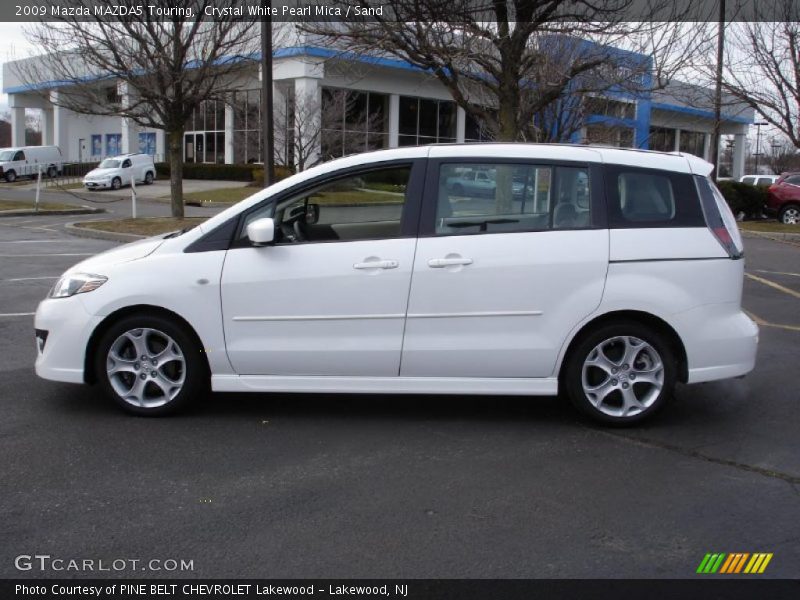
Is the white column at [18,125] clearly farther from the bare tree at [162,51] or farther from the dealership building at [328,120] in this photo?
the bare tree at [162,51]

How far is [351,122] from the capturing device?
141 feet

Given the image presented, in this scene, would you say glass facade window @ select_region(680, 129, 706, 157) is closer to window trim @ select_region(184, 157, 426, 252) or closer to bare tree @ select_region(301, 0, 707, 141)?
bare tree @ select_region(301, 0, 707, 141)

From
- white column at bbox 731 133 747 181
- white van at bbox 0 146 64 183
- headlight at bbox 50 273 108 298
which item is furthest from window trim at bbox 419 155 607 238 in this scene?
white column at bbox 731 133 747 181

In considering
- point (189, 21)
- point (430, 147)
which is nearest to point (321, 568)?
point (430, 147)

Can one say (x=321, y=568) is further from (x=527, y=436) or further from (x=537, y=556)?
(x=527, y=436)

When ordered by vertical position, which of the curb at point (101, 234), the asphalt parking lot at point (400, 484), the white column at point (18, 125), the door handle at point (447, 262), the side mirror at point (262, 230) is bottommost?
the asphalt parking lot at point (400, 484)

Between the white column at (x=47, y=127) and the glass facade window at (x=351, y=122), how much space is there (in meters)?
31.5

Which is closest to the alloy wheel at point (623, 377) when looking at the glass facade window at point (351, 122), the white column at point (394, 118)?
the glass facade window at point (351, 122)

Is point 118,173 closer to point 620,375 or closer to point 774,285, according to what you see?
point 774,285

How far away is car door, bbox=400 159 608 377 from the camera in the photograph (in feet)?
17.2

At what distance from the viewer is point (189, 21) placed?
19.4 metres

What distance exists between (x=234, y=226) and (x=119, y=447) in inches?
60.8

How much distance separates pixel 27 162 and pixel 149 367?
1782 inches

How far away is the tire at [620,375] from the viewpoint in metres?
5.33
